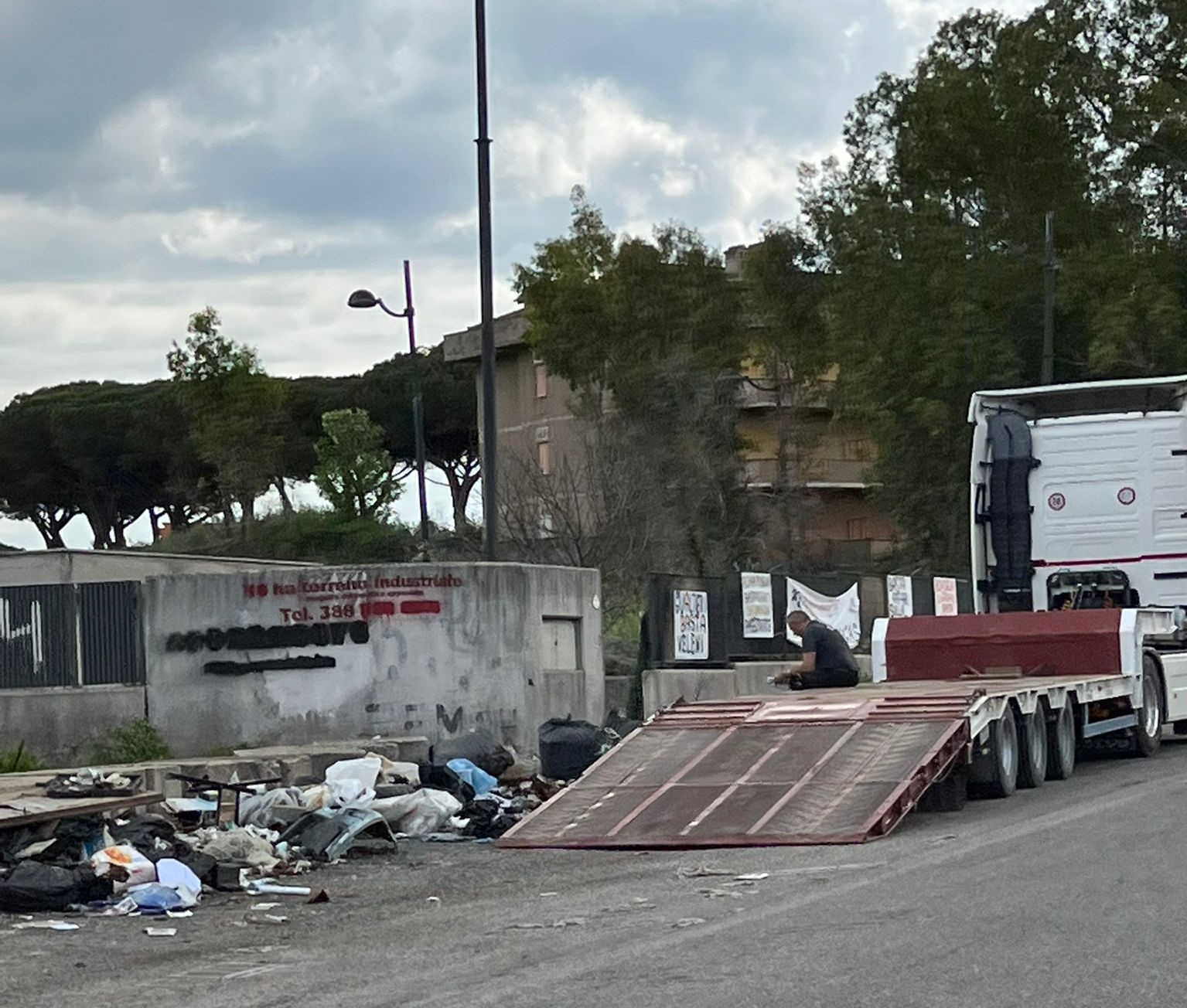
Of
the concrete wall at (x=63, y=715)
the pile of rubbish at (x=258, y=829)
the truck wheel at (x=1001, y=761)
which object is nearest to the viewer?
the pile of rubbish at (x=258, y=829)

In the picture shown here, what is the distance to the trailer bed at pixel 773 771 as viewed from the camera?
14.0 metres

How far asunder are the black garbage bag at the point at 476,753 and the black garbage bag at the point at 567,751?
0.67 m

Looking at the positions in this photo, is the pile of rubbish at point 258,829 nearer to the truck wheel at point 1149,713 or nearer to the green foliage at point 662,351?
the truck wheel at point 1149,713

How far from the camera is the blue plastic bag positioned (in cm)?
1770

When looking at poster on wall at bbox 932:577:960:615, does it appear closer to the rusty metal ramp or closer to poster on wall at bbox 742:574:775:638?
poster on wall at bbox 742:574:775:638

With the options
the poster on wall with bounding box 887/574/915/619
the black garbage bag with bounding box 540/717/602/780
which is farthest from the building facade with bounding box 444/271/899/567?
the black garbage bag with bounding box 540/717/602/780

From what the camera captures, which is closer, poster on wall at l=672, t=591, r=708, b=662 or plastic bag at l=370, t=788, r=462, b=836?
plastic bag at l=370, t=788, r=462, b=836

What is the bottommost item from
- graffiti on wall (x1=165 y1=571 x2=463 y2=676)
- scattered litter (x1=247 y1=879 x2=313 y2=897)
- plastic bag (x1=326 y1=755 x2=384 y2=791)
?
scattered litter (x1=247 y1=879 x2=313 y2=897)

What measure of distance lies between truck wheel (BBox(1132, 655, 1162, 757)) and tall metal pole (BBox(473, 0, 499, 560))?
25.7ft

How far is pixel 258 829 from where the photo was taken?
1484 centimetres

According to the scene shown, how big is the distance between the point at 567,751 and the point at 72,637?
20.3 ft

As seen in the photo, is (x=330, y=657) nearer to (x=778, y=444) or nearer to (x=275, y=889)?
(x=275, y=889)

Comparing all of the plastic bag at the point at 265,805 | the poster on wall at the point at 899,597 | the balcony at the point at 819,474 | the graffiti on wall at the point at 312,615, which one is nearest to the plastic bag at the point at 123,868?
the plastic bag at the point at 265,805

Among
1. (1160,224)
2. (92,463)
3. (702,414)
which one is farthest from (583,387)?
(92,463)
